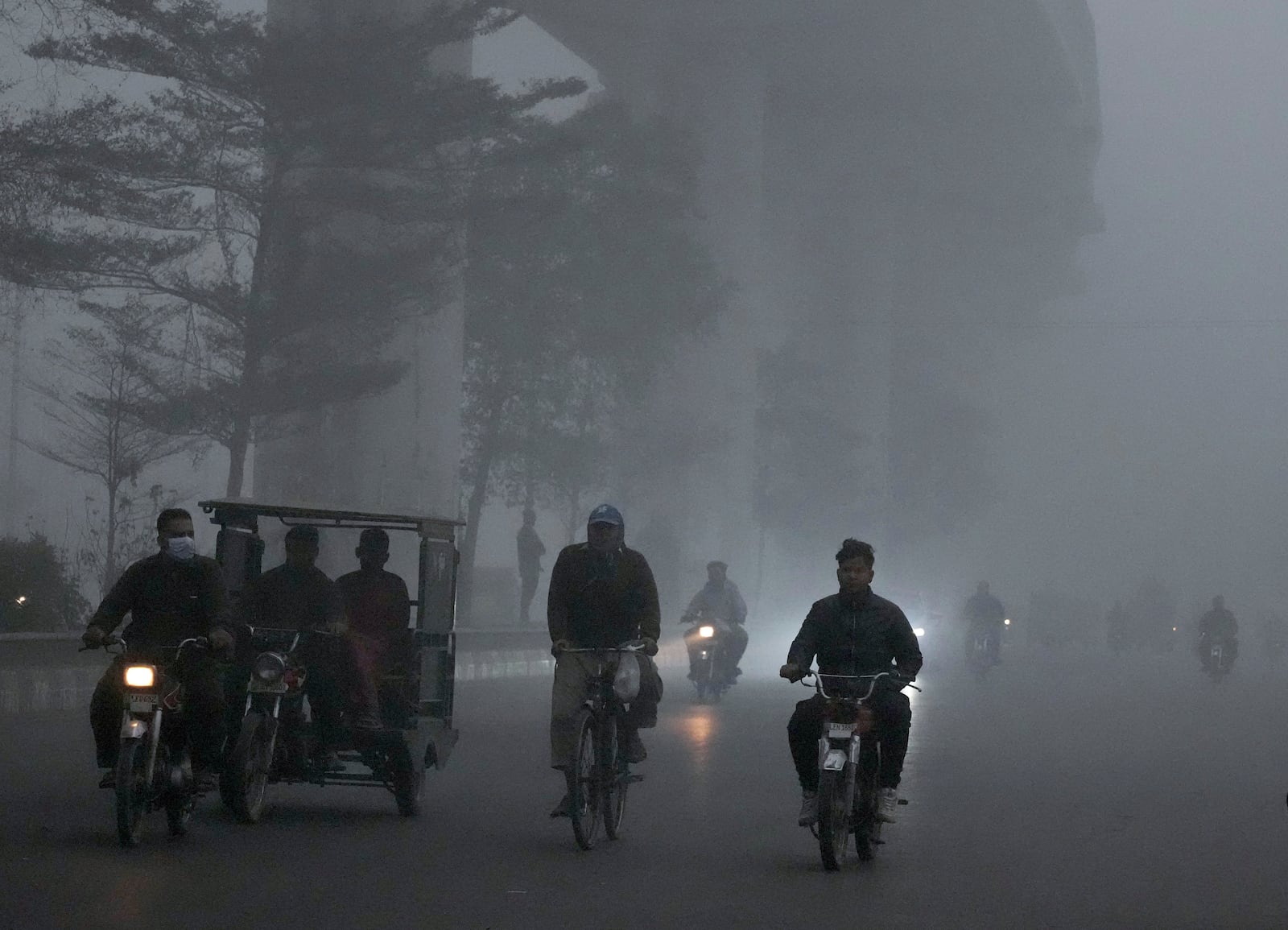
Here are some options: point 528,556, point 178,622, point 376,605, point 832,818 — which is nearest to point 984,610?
point 528,556

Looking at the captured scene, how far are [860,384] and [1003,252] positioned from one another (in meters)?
27.7

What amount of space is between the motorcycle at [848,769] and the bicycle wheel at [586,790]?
1.14 meters

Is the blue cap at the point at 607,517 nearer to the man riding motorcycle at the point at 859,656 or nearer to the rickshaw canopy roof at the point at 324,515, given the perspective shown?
the rickshaw canopy roof at the point at 324,515

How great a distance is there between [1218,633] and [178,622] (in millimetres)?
31696

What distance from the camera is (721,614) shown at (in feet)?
84.3

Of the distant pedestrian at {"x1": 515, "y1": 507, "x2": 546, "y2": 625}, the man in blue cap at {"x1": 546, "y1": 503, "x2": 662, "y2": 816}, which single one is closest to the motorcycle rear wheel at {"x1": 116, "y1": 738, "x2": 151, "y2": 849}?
the man in blue cap at {"x1": 546, "y1": 503, "x2": 662, "y2": 816}

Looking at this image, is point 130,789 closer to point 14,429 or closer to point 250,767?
point 250,767

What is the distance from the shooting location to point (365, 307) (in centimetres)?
3222

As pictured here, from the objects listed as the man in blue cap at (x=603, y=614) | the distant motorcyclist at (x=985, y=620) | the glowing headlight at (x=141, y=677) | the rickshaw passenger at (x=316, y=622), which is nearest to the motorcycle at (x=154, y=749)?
the glowing headlight at (x=141, y=677)

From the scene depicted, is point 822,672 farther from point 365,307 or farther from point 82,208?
point 365,307

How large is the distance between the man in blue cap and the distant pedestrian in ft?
93.2

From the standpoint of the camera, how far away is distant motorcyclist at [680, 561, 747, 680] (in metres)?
25.5

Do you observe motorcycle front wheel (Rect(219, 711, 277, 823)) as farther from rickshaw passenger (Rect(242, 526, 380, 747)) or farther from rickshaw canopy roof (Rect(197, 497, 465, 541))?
rickshaw canopy roof (Rect(197, 497, 465, 541))

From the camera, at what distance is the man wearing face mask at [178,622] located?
31.7 ft
